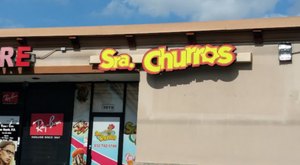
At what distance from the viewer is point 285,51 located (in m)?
14.3

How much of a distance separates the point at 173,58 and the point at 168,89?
963 millimetres

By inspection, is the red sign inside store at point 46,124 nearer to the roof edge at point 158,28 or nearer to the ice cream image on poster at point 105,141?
the ice cream image on poster at point 105,141

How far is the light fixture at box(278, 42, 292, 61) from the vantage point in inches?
560

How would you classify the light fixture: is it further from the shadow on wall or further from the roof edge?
the shadow on wall

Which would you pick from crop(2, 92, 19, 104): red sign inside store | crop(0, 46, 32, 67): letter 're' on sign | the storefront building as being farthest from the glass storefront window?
crop(2, 92, 19, 104): red sign inside store

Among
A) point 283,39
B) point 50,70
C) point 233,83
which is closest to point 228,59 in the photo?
point 233,83

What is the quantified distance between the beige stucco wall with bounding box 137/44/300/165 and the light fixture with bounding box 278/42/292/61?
0.14 metres

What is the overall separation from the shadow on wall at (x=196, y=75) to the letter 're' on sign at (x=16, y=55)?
4180 mm

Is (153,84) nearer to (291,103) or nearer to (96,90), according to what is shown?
(96,90)

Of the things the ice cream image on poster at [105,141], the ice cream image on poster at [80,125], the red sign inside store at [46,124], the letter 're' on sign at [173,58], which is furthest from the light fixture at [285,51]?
the red sign inside store at [46,124]

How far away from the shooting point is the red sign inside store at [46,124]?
17578 mm

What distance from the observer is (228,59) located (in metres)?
14.4

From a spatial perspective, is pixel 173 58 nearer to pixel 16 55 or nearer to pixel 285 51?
pixel 285 51

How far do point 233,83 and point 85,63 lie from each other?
15.7ft
